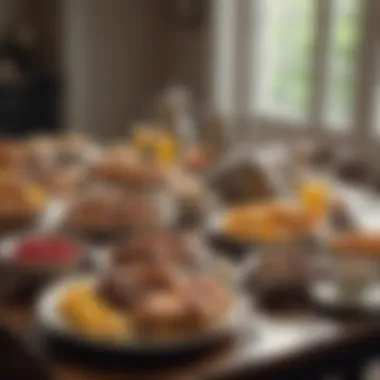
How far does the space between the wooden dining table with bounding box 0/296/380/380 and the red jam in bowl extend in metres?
0.15

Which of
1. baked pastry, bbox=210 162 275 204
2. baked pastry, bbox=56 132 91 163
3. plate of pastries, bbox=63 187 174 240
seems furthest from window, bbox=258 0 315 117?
plate of pastries, bbox=63 187 174 240

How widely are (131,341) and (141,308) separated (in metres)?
0.07

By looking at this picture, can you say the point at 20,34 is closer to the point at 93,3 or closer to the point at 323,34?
the point at 93,3

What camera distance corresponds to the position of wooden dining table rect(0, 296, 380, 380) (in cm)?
133

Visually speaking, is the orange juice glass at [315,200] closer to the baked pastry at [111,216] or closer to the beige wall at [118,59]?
the baked pastry at [111,216]

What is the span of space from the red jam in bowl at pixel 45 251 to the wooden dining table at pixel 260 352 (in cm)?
15

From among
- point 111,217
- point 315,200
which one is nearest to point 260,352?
point 111,217

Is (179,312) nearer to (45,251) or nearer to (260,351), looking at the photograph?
(260,351)

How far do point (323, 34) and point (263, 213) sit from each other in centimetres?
278

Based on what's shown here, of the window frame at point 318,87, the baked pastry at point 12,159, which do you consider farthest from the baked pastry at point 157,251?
the window frame at point 318,87

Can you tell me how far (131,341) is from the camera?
1369 mm

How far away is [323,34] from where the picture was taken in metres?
4.62

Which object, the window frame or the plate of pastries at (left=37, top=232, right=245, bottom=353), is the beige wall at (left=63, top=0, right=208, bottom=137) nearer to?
the window frame

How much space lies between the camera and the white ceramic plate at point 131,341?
4.46 ft
